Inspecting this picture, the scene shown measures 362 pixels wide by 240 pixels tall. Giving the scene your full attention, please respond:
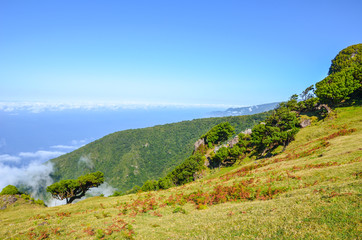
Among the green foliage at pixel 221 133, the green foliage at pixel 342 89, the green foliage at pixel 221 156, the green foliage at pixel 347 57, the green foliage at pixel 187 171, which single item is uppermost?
the green foliage at pixel 347 57

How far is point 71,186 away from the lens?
5700 centimetres

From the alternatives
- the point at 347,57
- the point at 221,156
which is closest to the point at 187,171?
the point at 221,156

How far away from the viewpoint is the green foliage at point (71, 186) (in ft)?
183

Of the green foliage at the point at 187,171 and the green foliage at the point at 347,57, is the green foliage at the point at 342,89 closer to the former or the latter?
the green foliage at the point at 187,171

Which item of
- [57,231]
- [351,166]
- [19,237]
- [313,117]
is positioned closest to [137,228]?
[57,231]

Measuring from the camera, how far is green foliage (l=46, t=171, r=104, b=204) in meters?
55.7

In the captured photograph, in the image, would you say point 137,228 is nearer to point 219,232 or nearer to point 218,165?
point 219,232

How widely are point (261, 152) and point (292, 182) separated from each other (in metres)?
50.0

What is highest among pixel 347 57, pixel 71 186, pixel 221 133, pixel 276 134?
pixel 347 57

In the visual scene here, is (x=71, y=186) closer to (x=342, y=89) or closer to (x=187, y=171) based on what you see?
(x=187, y=171)

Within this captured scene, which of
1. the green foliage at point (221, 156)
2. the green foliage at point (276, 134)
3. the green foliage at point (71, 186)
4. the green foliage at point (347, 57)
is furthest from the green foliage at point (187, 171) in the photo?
the green foliage at point (347, 57)

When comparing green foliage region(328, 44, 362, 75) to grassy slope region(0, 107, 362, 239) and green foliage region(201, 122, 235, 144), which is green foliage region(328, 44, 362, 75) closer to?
green foliage region(201, 122, 235, 144)

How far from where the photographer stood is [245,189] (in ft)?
80.3

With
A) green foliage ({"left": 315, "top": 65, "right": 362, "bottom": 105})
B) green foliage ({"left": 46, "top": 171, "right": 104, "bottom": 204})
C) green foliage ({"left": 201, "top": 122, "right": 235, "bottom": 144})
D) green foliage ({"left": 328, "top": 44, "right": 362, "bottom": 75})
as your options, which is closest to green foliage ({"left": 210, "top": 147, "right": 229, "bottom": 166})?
green foliage ({"left": 201, "top": 122, "right": 235, "bottom": 144})
